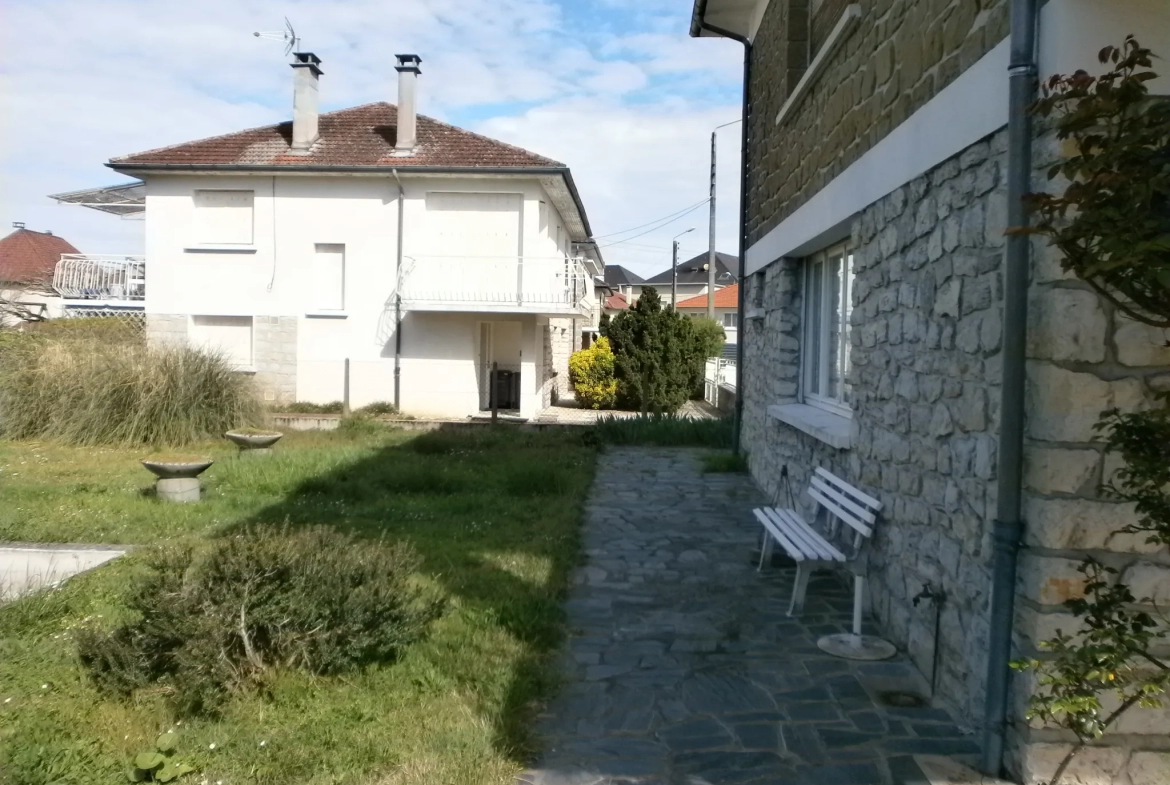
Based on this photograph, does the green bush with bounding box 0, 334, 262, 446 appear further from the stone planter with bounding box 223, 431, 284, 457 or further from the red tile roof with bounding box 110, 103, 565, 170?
the red tile roof with bounding box 110, 103, 565, 170

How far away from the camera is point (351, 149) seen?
2128 cm

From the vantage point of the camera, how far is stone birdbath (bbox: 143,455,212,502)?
9008mm

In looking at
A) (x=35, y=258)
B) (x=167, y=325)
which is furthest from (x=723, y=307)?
(x=167, y=325)

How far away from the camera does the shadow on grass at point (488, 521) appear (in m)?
4.79

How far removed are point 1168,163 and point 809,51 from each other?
6.62 meters

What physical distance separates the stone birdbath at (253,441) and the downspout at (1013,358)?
408 inches

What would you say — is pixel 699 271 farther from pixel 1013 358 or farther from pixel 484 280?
pixel 1013 358

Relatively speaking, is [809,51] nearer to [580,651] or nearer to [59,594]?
[580,651]

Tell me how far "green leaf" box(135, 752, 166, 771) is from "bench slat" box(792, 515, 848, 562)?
3.41 m

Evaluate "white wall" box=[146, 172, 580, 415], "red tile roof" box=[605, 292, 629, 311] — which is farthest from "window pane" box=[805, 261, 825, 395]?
"red tile roof" box=[605, 292, 629, 311]

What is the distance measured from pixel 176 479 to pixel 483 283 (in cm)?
1193

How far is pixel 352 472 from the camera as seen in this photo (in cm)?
1066

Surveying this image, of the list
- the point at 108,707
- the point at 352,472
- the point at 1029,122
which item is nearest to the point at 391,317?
the point at 352,472

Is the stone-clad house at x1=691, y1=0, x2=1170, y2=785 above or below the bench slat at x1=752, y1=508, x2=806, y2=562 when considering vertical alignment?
above
